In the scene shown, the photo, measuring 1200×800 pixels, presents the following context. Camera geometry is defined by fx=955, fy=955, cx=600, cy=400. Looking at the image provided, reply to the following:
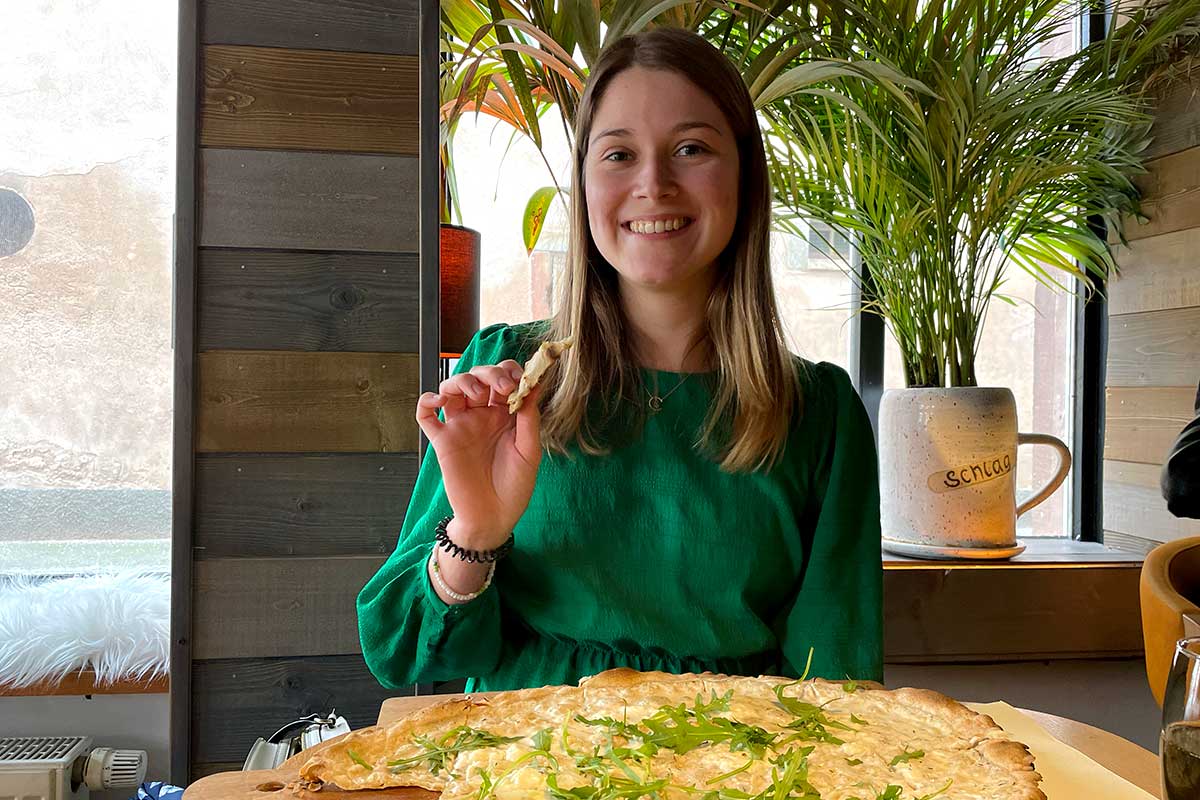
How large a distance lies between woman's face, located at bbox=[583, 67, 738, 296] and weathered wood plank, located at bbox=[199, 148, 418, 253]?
1.82 ft

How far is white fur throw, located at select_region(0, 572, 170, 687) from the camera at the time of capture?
192 centimetres

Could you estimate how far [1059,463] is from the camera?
2033 mm

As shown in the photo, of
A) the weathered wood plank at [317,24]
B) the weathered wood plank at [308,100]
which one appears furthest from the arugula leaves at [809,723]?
the weathered wood plank at [317,24]

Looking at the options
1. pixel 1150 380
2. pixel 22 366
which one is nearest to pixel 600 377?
pixel 22 366

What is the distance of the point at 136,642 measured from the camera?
1.96 meters

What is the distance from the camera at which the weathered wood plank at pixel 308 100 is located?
5.57 ft

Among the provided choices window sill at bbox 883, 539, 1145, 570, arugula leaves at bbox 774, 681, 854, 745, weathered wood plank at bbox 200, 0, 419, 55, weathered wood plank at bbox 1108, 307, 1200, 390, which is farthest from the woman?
weathered wood plank at bbox 1108, 307, 1200, 390

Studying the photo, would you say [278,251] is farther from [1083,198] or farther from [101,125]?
[1083,198]

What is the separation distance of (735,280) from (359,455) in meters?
0.77

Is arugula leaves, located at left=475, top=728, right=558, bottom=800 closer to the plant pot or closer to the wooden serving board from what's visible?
the wooden serving board

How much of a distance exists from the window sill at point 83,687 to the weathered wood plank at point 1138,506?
2229mm

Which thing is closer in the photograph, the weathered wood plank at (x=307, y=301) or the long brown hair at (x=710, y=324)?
the long brown hair at (x=710, y=324)

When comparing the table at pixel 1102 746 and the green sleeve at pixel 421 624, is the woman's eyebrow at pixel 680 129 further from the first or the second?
the table at pixel 1102 746

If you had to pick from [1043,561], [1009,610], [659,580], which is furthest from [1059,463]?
[659,580]
